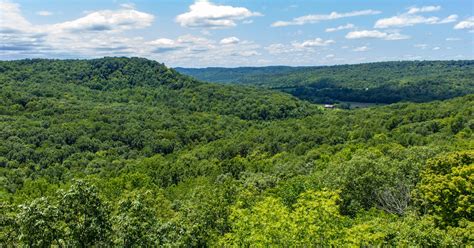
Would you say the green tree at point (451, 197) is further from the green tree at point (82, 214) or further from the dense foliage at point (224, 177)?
the green tree at point (82, 214)

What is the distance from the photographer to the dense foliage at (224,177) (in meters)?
19.8

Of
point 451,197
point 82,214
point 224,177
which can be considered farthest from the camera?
point 224,177

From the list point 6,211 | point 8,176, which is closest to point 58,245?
point 6,211

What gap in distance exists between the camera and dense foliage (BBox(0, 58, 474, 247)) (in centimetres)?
1978

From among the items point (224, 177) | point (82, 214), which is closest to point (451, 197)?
point (82, 214)

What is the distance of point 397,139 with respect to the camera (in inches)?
3861

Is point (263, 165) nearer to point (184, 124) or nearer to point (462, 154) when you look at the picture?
point (462, 154)

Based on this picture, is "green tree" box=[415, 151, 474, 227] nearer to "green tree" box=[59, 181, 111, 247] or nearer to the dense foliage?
the dense foliage

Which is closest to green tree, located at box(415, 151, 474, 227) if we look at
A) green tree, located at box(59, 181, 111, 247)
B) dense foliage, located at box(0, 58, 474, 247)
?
dense foliage, located at box(0, 58, 474, 247)

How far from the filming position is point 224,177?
259ft

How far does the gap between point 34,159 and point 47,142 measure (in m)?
11.1

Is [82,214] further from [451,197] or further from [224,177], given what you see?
[224,177]

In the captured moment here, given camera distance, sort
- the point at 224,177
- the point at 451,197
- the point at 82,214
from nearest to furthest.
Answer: the point at 82,214
the point at 451,197
the point at 224,177

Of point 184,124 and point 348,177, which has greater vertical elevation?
point 348,177
